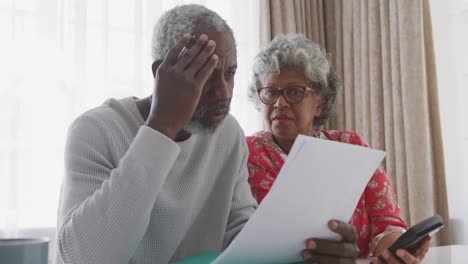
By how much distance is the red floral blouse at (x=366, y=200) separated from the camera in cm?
165

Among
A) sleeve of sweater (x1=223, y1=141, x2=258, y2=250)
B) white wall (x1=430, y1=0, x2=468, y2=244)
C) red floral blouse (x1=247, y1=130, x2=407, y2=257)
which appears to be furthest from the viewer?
white wall (x1=430, y1=0, x2=468, y2=244)

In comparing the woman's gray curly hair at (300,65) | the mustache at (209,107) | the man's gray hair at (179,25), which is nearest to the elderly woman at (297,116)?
the woman's gray curly hair at (300,65)

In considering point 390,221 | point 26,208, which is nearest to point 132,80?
point 26,208

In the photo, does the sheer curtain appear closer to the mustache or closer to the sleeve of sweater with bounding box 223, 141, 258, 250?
the sleeve of sweater with bounding box 223, 141, 258, 250

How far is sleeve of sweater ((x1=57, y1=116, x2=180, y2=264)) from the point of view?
900 mm

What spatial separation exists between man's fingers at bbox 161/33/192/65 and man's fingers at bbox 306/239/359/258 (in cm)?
42

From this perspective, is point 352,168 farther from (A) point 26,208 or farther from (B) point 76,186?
(A) point 26,208

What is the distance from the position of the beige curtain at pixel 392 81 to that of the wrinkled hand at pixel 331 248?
1695 millimetres

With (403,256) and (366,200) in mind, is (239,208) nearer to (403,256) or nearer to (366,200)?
(403,256)

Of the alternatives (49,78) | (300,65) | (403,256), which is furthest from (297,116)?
(49,78)

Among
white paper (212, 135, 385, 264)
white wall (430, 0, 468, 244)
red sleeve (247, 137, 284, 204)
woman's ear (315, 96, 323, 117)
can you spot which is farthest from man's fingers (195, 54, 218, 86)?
white wall (430, 0, 468, 244)

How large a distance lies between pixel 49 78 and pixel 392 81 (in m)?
1.70

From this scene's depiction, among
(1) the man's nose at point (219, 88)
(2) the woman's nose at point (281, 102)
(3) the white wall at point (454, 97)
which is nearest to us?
(1) the man's nose at point (219, 88)

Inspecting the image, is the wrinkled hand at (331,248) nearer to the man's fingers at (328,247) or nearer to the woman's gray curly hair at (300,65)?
the man's fingers at (328,247)
